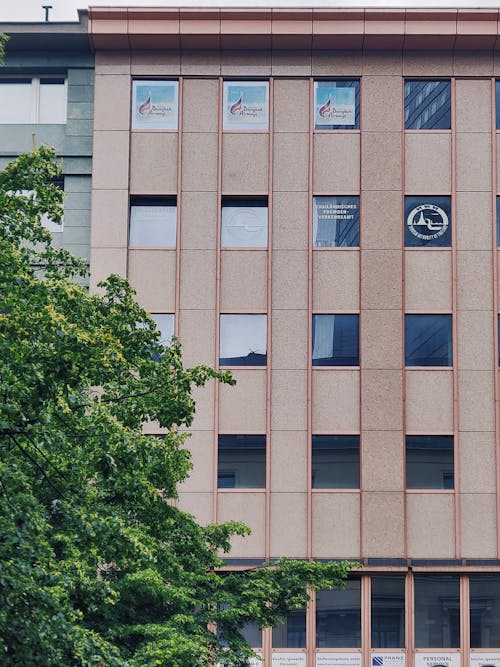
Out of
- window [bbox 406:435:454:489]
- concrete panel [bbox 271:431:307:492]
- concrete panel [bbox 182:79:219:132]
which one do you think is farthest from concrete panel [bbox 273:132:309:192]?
window [bbox 406:435:454:489]

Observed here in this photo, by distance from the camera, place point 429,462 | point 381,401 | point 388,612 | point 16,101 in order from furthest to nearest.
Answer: point 16,101
point 381,401
point 429,462
point 388,612

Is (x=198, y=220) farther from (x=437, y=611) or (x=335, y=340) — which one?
(x=437, y=611)

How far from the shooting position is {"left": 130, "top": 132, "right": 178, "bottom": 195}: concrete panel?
32250 mm

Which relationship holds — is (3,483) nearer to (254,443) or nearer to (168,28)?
(254,443)

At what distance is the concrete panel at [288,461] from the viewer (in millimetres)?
30547

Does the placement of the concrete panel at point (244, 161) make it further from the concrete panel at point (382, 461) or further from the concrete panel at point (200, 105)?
the concrete panel at point (382, 461)

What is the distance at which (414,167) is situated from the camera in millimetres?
32031

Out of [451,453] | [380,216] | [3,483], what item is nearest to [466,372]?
[451,453]

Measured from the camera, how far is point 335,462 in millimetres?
30828

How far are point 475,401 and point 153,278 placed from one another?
9185mm

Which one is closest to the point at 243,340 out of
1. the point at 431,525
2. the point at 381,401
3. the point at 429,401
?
the point at 381,401

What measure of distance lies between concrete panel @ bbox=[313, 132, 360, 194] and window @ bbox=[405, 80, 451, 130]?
5.47 ft

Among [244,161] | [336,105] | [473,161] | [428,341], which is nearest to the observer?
[428,341]

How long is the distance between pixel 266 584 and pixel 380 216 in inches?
557
